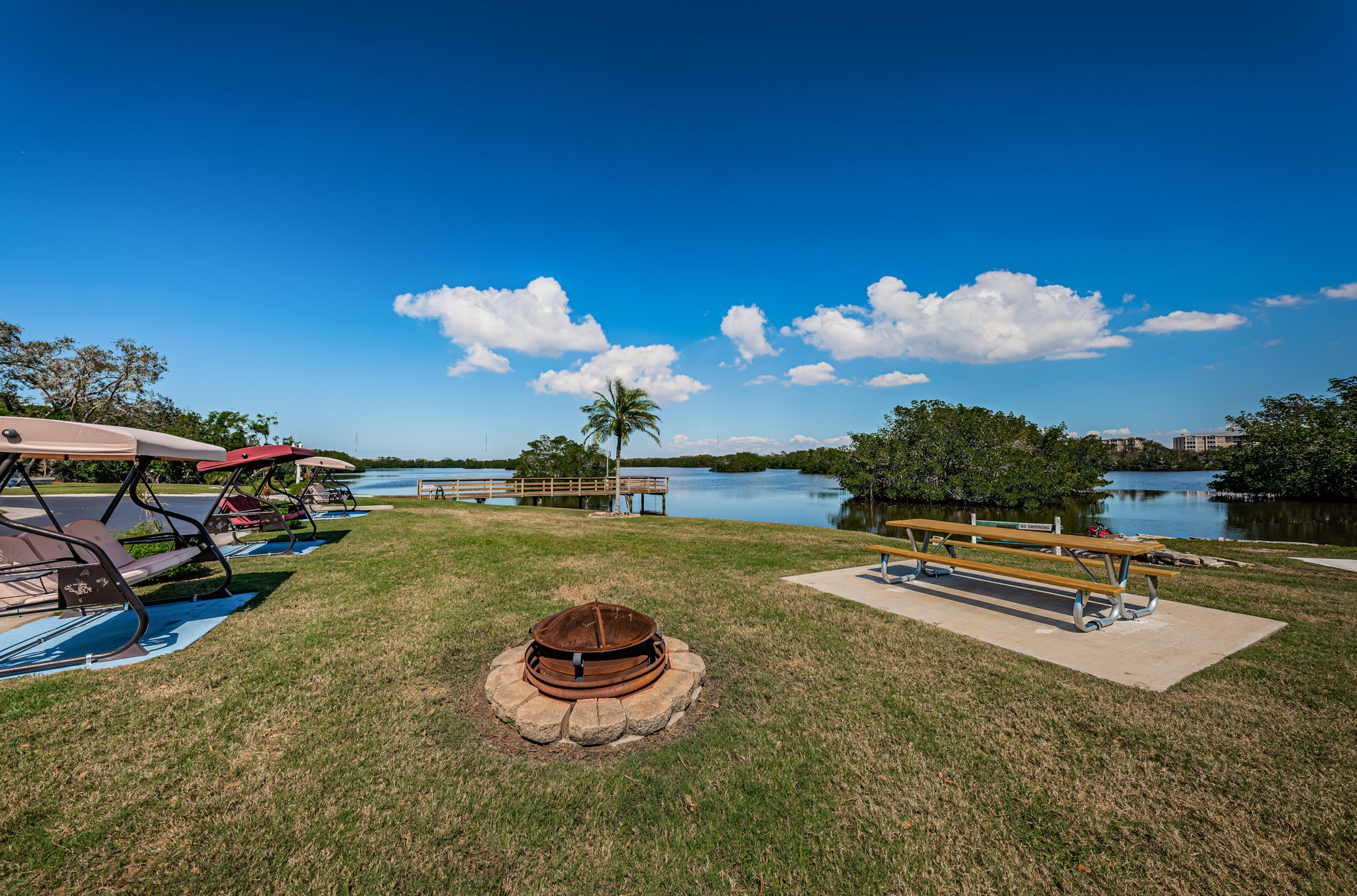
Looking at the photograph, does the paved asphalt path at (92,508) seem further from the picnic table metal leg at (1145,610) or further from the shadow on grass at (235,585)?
the picnic table metal leg at (1145,610)

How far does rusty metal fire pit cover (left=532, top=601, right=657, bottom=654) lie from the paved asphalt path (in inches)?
464

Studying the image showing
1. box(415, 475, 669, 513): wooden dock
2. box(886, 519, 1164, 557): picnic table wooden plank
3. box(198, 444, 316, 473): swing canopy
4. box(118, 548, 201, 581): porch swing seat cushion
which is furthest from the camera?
box(415, 475, 669, 513): wooden dock

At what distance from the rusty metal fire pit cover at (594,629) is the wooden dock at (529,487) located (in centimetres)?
2339

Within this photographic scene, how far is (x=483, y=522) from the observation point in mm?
14227

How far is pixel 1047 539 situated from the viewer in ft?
17.6

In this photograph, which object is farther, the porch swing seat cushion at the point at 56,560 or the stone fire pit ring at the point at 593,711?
the porch swing seat cushion at the point at 56,560

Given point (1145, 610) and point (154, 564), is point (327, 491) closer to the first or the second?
point (154, 564)

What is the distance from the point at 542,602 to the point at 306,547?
622 cm

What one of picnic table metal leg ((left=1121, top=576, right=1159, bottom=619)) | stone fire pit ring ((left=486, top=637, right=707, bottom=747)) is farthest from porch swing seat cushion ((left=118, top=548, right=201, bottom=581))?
picnic table metal leg ((left=1121, top=576, right=1159, bottom=619))

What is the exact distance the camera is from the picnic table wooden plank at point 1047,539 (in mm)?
4652

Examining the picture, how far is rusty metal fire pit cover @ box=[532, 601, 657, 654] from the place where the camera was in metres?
3.42

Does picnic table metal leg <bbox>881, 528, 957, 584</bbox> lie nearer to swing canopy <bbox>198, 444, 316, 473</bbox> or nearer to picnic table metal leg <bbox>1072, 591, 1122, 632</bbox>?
picnic table metal leg <bbox>1072, 591, 1122, 632</bbox>

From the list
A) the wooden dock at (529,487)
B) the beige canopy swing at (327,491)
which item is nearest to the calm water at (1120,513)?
the wooden dock at (529,487)

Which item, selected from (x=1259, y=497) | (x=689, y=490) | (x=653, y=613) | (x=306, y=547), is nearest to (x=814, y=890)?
(x=653, y=613)
